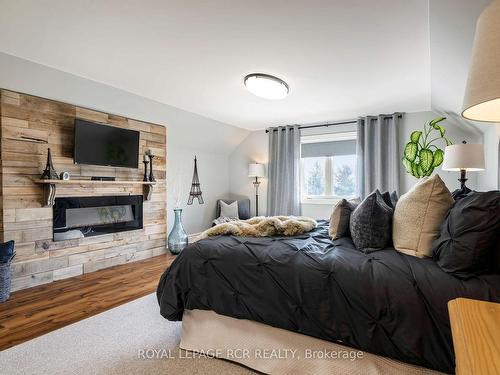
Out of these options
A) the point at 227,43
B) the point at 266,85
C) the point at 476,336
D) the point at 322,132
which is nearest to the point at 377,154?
the point at 322,132

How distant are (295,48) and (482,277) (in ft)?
7.28

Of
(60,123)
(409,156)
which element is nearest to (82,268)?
(60,123)

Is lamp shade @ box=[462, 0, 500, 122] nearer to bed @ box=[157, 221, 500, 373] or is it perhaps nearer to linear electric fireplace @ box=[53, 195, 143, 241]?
bed @ box=[157, 221, 500, 373]

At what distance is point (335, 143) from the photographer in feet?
17.5

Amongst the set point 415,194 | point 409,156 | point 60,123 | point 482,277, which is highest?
point 60,123

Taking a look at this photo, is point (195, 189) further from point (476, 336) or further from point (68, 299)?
point (476, 336)

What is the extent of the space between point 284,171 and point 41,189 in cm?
382

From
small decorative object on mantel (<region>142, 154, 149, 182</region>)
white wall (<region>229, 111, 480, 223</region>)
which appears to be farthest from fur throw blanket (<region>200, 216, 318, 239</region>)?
white wall (<region>229, 111, 480, 223</region>)

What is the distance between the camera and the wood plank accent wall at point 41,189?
9.55 ft

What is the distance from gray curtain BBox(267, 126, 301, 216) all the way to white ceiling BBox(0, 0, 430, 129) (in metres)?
1.69

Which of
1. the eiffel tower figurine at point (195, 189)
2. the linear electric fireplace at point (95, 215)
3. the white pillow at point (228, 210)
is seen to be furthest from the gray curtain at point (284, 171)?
the linear electric fireplace at point (95, 215)

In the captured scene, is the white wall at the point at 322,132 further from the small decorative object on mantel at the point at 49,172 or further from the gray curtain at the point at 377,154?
the small decorative object on mantel at the point at 49,172

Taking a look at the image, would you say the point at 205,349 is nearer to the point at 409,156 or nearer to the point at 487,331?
the point at 487,331

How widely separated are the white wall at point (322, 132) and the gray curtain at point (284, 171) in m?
0.24
